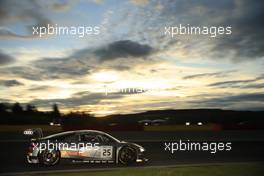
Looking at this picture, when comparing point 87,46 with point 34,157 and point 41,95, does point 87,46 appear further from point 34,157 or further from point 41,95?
point 34,157

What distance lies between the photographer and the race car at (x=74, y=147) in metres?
9.12

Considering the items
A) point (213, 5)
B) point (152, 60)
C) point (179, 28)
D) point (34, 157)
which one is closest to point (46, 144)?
point (34, 157)

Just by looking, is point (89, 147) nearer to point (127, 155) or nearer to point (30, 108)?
point (127, 155)

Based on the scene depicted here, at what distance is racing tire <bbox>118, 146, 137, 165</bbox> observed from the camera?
934 cm

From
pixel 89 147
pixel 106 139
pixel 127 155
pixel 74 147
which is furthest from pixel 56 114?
pixel 127 155

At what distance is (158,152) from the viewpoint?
359 inches

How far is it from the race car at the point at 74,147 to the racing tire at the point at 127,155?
0.47ft

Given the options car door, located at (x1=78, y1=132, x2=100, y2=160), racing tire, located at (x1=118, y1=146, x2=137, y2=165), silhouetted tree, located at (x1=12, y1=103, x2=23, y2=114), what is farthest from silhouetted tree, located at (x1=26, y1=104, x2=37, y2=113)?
racing tire, located at (x1=118, y1=146, x2=137, y2=165)

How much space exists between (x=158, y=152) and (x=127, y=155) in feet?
2.15

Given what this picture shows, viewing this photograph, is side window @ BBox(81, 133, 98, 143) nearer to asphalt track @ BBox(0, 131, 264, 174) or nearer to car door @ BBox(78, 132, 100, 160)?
car door @ BBox(78, 132, 100, 160)

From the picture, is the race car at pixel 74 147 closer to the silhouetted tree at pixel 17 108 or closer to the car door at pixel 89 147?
the car door at pixel 89 147

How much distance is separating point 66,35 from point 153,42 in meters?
1.70

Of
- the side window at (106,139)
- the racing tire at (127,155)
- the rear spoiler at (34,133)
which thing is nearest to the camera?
the rear spoiler at (34,133)

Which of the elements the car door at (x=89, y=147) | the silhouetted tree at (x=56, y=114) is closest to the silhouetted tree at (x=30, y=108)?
the silhouetted tree at (x=56, y=114)
